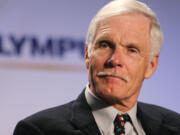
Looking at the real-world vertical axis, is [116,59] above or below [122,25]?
below

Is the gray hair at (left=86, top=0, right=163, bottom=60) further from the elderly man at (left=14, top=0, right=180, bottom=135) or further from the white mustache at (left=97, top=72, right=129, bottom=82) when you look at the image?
the white mustache at (left=97, top=72, right=129, bottom=82)

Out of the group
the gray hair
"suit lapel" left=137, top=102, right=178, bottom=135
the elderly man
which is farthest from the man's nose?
"suit lapel" left=137, top=102, right=178, bottom=135

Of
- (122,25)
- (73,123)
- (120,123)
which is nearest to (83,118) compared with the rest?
(73,123)

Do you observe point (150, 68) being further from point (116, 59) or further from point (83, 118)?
point (83, 118)

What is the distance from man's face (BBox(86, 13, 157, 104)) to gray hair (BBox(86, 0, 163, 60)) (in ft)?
0.07

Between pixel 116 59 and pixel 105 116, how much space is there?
25 cm

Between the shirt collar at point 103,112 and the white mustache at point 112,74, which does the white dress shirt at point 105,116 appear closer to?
the shirt collar at point 103,112

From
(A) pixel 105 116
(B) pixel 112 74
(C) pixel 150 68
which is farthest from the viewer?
(C) pixel 150 68

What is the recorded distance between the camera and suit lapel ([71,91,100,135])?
5.17 ft

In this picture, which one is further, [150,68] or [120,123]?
[150,68]

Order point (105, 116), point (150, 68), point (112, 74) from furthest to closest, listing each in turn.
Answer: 1. point (150, 68)
2. point (105, 116)
3. point (112, 74)

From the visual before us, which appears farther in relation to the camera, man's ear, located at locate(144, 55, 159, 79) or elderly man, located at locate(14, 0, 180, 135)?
man's ear, located at locate(144, 55, 159, 79)

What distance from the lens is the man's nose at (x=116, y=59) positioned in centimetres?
152

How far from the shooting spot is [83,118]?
1.62 meters
